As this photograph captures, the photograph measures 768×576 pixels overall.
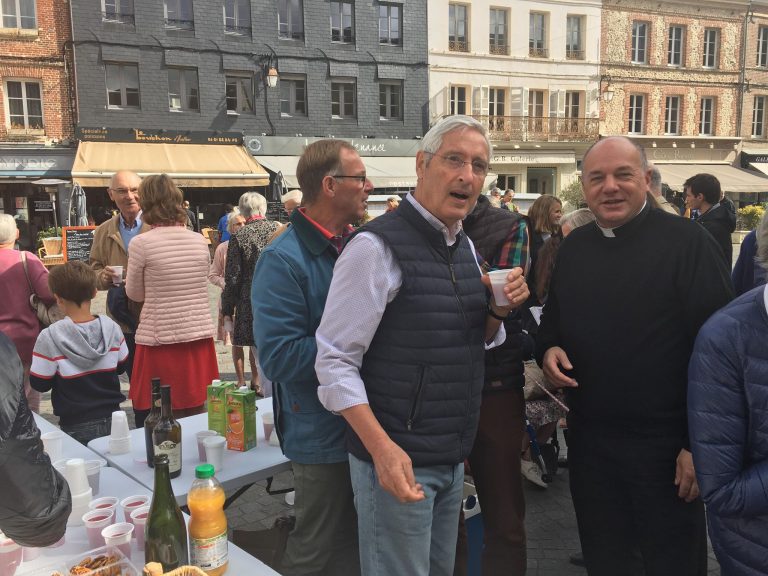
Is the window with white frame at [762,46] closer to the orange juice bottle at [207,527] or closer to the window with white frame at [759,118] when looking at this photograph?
the window with white frame at [759,118]

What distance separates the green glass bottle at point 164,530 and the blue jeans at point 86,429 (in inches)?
67.5

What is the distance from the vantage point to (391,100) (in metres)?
22.1

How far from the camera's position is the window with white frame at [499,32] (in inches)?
911

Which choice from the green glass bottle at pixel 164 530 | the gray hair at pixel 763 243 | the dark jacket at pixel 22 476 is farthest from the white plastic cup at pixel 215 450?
the gray hair at pixel 763 243

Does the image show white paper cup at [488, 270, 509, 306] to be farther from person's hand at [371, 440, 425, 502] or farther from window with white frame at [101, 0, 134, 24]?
window with white frame at [101, 0, 134, 24]

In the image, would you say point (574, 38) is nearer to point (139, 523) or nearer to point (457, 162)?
point (457, 162)

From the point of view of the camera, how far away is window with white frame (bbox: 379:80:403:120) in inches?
863

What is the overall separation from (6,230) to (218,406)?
2384mm

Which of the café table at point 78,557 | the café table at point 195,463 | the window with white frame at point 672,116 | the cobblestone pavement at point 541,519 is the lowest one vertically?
the cobblestone pavement at point 541,519

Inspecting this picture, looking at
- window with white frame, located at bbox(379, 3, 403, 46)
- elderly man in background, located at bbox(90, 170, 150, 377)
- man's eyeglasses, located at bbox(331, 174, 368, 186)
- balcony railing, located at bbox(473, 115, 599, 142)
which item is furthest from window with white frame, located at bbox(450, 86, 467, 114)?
→ man's eyeglasses, located at bbox(331, 174, 368, 186)

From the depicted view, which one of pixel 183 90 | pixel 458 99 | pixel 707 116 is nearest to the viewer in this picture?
pixel 183 90

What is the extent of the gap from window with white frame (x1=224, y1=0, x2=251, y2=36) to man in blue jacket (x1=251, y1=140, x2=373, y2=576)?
65.1ft

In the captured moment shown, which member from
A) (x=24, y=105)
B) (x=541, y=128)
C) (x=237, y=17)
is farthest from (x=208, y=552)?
(x=541, y=128)

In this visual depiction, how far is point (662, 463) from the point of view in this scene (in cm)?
221
